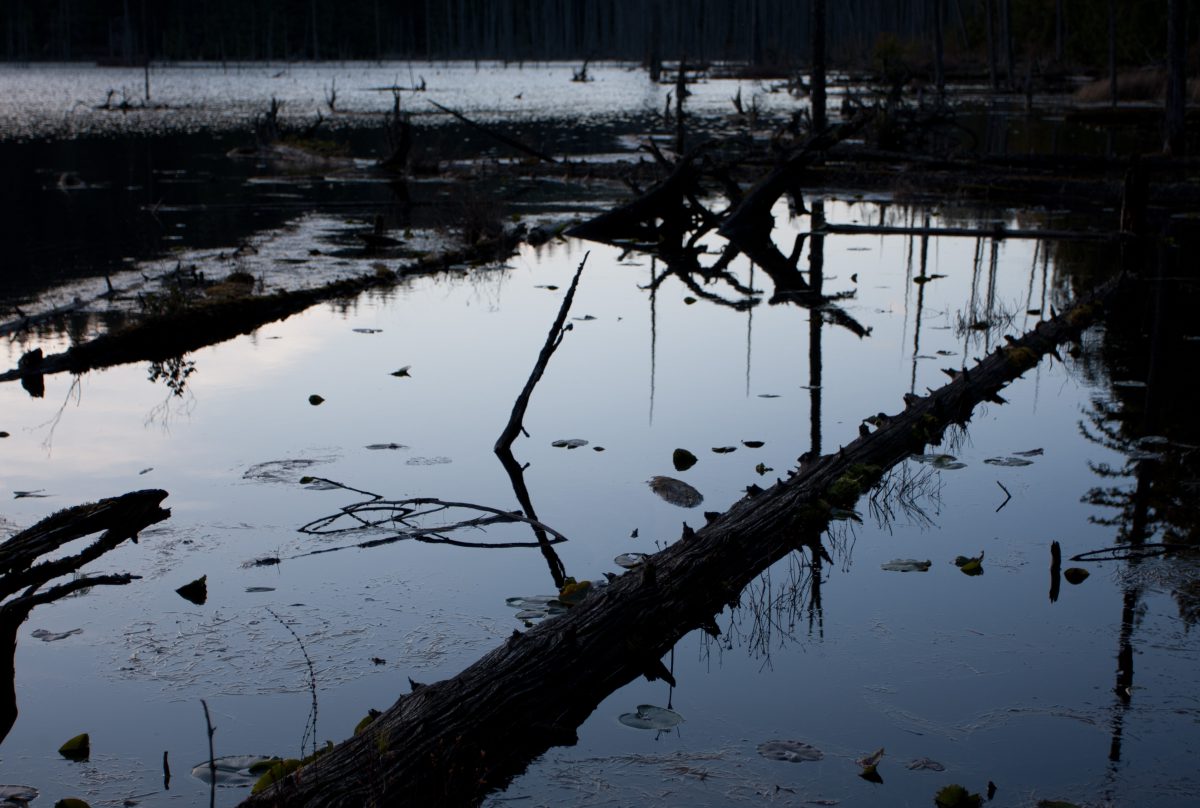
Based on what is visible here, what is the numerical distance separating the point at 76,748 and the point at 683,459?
14.0 feet

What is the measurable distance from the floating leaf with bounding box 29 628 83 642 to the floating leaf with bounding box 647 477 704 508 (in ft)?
10.6

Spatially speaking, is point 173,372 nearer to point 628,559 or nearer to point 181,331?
point 181,331

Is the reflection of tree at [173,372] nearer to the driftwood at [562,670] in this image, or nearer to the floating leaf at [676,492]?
the floating leaf at [676,492]

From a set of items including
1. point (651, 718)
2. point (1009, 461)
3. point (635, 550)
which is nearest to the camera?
point (651, 718)

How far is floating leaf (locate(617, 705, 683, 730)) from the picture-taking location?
4.64 metres

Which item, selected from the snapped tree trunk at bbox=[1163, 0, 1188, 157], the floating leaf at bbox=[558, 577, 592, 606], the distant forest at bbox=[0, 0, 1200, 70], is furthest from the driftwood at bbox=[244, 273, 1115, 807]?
the distant forest at bbox=[0, 0, 1200, 70]

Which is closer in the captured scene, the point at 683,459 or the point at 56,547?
the point at 56,547

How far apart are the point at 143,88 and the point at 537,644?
66672 mm

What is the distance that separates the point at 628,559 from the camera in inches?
246

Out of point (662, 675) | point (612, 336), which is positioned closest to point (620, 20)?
point (612, 336)

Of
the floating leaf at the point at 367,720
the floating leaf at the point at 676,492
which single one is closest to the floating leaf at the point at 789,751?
the floating leaf at the point at 367,720

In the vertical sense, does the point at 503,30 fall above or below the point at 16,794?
above

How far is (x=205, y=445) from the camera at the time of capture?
8.47 meters

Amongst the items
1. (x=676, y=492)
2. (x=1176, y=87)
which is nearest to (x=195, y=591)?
(x=676, y=492)
